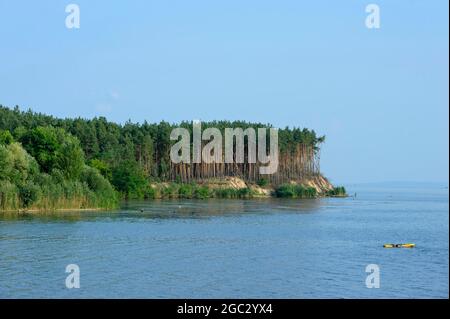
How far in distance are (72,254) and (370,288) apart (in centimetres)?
1678

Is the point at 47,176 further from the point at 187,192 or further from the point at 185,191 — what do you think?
the point at 185,191

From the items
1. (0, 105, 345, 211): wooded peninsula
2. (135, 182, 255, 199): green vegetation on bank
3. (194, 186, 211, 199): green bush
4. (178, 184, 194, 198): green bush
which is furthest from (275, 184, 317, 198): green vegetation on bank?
(178, 184, 194, 198): green bush

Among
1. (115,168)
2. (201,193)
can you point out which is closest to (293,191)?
(201,193)

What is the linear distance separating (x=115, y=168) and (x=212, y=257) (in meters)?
68.8

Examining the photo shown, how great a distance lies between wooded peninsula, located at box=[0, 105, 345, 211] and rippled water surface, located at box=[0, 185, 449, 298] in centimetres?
446

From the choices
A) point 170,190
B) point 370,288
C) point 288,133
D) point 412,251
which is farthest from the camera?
point 288,133

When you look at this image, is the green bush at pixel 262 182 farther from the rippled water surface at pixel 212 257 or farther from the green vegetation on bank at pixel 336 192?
the rippled water surface at pixel 212 257

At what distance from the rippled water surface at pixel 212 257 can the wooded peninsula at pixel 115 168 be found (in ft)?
14.6

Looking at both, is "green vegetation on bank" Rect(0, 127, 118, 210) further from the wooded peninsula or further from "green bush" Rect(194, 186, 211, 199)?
"green bush" Rect(194, 186, 211, 199)

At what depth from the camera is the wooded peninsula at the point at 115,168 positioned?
6638 centimetres

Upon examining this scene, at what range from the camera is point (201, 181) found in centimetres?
12875

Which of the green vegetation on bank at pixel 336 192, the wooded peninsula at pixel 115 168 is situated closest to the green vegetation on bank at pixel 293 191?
the wooded peninsula at pixel 115 168
